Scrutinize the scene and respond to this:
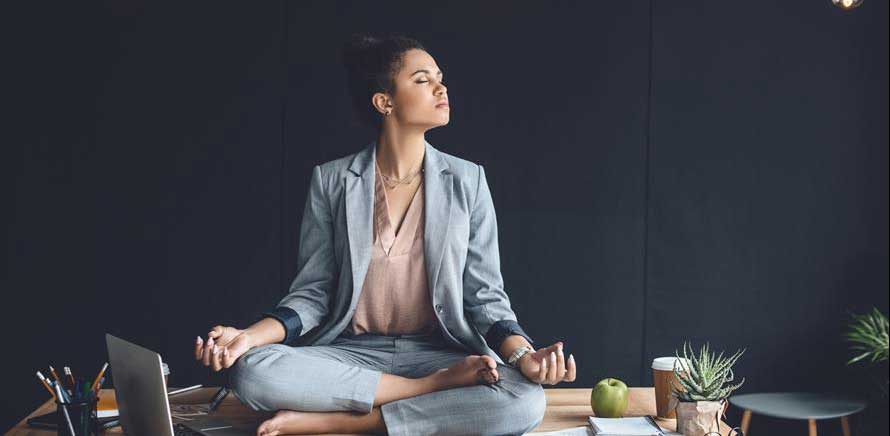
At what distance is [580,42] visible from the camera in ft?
13.6

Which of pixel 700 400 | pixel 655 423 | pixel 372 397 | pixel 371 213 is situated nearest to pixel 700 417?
pixel 700 400

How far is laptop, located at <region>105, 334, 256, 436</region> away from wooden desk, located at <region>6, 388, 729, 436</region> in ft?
0.55

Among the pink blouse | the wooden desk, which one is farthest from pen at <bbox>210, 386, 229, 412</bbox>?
the pink blouse

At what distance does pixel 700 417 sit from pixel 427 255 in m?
1.02

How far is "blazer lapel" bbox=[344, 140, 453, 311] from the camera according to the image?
2914mm

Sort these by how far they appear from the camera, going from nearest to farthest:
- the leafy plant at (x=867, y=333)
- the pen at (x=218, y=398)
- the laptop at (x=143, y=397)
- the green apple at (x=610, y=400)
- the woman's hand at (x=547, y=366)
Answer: the laptop at (x=143, y=397) → the woman's hand at (x=547, y=366) → the green apple at (x=610, y=400) → the pen at (x=218, y=398) → the leafy plant at (x=867, y=333)

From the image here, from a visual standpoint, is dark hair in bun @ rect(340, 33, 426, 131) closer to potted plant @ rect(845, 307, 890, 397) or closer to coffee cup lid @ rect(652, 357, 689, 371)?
coffee cup lid @ rect(652, 357, 689, 371)

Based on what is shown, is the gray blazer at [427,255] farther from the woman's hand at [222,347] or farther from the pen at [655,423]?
the pen at [655,423]

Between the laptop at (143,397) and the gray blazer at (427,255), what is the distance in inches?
18.3

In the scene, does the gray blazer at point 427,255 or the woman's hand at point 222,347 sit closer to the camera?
the woman's hand at point 222,347

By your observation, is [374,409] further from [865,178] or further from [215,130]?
→ [865,178]

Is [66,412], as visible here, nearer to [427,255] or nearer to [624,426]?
[427,255]

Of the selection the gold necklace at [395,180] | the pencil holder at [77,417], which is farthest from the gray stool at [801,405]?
the pencil holder at [77,417]

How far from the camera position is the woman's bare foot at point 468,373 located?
2.54 meters
